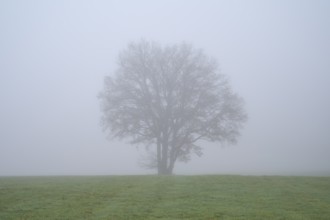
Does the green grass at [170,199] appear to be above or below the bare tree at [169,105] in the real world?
below

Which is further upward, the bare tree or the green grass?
the bare tree

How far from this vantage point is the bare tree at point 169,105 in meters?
33.6

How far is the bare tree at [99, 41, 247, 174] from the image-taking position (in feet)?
110

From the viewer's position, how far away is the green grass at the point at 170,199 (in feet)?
42.3

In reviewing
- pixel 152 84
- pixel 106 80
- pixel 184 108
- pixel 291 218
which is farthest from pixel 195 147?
pixel 291 218

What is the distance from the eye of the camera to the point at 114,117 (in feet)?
111

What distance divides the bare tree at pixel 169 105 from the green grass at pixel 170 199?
13.1 meters

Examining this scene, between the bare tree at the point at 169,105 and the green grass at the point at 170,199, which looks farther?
the bare tree at the point at 169,105

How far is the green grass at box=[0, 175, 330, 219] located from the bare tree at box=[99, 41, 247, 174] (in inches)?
517

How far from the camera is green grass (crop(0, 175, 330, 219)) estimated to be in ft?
42.3

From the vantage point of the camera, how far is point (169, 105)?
34000 mm

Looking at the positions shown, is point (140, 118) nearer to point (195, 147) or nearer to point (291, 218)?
point (195, 147)

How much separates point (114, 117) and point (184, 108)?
6228mm

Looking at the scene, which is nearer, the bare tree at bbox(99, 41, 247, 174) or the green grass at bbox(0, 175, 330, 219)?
the green grass at bbox(0, 175, 330, 219)
